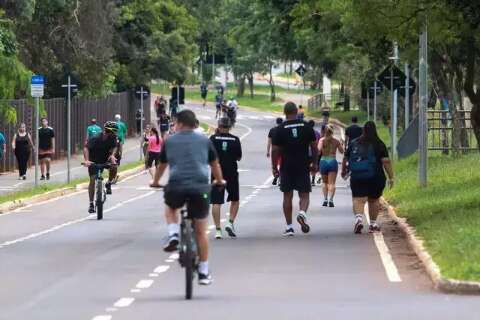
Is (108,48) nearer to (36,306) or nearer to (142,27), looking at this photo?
(142,27)

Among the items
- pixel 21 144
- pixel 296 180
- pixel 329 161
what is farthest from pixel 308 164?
pixel 21 144

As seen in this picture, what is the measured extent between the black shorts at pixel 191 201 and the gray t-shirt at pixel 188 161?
0.13ft

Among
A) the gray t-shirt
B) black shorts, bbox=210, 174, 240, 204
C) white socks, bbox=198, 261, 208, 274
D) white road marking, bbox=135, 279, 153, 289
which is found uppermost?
the gray t-shirt

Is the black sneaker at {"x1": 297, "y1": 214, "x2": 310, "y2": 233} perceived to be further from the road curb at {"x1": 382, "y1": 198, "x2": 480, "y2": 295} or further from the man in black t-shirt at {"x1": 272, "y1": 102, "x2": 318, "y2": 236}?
the road curb at {"x1": 382, "y1": 198, "x2": 480, "y2": 295}

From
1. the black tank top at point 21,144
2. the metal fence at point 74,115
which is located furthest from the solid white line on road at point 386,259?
the metal fence at point 74,115

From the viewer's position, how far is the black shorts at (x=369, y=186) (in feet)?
66.3

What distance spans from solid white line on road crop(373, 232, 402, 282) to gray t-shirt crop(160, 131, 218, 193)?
272cm

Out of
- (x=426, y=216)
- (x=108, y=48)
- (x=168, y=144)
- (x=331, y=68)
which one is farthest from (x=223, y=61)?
(x=168, y=144)

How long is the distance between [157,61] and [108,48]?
11.8m

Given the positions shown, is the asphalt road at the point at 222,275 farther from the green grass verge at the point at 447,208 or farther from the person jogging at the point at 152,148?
the person jogging at the point at 152,148

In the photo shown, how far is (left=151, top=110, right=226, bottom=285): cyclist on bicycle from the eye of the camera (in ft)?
42.4

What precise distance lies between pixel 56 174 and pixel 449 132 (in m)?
13.1

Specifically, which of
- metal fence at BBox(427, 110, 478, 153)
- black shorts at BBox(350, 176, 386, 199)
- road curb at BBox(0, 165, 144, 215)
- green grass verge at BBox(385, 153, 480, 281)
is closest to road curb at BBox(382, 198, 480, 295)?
green grass verge at BBox(385, 153, 480, 281)

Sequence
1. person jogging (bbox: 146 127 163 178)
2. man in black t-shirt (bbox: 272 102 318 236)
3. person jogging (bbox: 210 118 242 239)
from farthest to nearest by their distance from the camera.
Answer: person jogging (bbox: 146 127 163 178) < person jogging (bbox: 210 118 242 239) < man in black t-shirt (bbox: 272 102 318 236)
